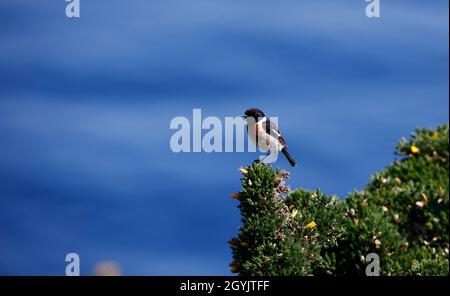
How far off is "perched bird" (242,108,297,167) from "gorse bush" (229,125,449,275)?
81 cm

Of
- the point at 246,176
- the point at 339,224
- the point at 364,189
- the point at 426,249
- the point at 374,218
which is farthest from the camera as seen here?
the point at 364,189

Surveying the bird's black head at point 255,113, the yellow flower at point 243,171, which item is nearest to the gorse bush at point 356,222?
the yellow flower at point 243,171

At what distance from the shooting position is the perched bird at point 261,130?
1131 centimetres

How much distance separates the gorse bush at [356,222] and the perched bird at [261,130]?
0.81 m

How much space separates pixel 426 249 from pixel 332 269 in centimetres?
216

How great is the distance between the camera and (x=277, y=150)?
1161 cm

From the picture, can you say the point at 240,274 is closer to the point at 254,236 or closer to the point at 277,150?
the point at 254,236

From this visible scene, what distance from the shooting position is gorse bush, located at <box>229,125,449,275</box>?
33.3 feet

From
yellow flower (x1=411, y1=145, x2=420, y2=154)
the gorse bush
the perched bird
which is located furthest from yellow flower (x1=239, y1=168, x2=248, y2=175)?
yellow flower (x1=411, y1=145, x2=420, y2=154)

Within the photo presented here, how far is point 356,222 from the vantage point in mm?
12867

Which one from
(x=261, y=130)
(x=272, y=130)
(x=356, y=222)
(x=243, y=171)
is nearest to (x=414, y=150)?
(x=356, y=222)

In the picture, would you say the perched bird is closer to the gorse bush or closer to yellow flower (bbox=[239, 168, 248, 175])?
the gorse bush
